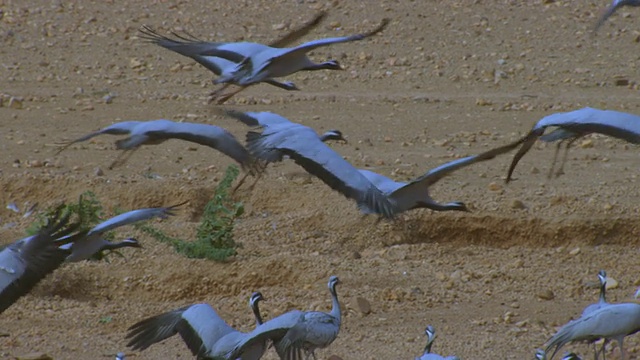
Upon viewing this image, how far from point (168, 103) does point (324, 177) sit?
20.5 feet

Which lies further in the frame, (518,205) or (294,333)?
(518,205)

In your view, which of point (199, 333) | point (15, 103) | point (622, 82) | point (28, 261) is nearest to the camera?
point (199, 333)

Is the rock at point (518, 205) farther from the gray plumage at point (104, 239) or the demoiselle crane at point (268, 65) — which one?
the gray plumage at point (104, 239)

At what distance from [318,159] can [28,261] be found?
5.24 ft

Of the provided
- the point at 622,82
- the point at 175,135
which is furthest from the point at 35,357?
the point at 622,82

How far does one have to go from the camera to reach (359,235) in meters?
9.29

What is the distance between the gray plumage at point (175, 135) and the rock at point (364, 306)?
44.0 inches

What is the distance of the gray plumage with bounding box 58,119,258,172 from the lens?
7.96 m

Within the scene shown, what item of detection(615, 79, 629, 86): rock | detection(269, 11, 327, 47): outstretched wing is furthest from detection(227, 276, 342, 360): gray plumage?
detection(615, 79, 629, 86): rock

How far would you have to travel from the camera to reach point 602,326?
656 cm

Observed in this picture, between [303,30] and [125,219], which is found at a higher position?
[303,30]

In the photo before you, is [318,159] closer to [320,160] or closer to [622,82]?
[320,160]

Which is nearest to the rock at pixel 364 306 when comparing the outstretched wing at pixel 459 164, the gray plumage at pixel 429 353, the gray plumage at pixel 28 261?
the outstretched wing at pixel 459 164

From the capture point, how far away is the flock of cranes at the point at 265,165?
6.47 m
